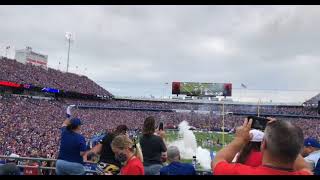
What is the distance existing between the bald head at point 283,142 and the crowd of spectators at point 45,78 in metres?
52.0

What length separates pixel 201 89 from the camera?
78.9 m

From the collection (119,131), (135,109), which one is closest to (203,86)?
(135,109)

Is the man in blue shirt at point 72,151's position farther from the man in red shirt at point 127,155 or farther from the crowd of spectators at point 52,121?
the crowd of spectators at point 52,121

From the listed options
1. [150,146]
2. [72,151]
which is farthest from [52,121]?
[150,146]

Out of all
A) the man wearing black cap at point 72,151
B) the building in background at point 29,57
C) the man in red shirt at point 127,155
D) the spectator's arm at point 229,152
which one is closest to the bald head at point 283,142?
the spectator's arm at point 229,152

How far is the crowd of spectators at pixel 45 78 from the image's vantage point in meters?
55.4

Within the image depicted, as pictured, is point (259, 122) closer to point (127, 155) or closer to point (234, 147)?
point (234, 147)

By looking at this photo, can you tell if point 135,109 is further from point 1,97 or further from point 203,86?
point 1,97

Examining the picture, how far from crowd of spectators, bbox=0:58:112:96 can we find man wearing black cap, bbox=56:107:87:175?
158 ft

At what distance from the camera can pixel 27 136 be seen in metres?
34.1

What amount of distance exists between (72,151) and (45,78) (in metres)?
59.4

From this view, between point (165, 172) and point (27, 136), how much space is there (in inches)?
1235
